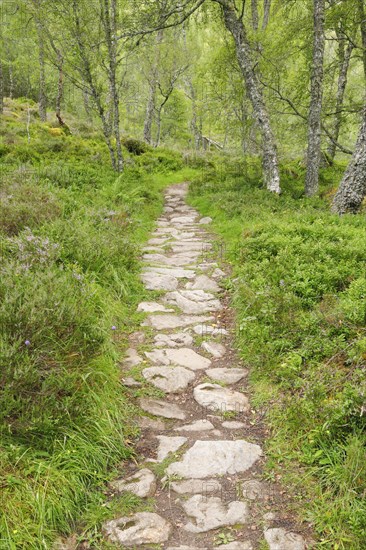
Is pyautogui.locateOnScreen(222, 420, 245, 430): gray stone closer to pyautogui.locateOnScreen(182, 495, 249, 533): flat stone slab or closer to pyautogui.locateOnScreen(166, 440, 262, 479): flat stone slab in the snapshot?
pyautogui.locateOnScreen(166, 440, 262, 479): flat stone slab

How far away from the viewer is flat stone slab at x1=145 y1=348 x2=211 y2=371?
15.6 ft

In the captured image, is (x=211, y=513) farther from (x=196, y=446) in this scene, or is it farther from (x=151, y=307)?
(x=151, y=307)

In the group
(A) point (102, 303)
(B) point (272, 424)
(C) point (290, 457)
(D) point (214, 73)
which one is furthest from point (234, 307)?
(D) point (214, 73)

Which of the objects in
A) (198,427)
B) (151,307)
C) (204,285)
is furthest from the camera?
(204,285)

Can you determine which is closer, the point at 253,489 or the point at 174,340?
the point at 253,489

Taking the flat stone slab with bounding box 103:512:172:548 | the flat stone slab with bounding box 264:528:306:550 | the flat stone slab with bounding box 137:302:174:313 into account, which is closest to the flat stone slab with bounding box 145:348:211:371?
the flat stone slab with bounding box 137:302:174:313

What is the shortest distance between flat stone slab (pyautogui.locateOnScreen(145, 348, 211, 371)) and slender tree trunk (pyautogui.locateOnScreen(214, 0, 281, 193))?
308 inches

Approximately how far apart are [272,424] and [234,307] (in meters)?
2.37

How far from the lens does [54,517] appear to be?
2748 mm

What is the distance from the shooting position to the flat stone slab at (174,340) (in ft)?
16.8

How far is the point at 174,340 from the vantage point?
5230 mm

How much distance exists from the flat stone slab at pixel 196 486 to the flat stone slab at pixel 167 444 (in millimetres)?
311

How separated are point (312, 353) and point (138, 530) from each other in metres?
2.32

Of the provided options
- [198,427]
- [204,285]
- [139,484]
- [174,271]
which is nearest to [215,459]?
[198,427]
